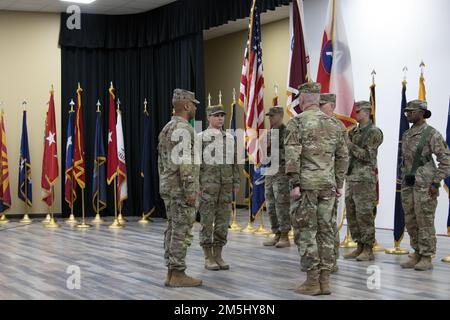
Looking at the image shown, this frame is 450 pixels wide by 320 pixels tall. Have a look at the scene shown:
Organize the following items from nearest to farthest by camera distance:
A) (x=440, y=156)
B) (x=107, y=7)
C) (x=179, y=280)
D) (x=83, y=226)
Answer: (x=179, y=280) → (x=440, y=156) → (x=83, y=226) → (x=107, y=7)

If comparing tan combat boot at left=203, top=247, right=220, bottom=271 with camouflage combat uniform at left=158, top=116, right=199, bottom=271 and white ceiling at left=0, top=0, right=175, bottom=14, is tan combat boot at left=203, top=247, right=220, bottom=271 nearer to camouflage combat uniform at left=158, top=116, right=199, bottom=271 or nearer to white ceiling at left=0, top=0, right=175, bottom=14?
camouflage combat uniform at left=158, top=116, right=199, bottom=271

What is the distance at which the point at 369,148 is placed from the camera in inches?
244

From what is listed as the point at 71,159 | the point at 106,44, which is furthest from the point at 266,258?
the point at 106,44

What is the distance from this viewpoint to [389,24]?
29.4 feet

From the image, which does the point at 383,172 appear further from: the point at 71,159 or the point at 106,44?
the point at 106,44

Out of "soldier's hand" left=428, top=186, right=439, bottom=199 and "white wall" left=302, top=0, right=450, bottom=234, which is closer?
"soldier's hand" left=428, top=186, right=439, bottom=199

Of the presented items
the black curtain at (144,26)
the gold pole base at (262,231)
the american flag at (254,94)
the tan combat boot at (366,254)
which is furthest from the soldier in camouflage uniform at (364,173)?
the black curtain at (144,26)

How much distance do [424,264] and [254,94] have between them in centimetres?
297

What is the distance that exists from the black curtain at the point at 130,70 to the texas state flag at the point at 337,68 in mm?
5422

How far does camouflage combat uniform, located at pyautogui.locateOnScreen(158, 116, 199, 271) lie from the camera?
4879mm

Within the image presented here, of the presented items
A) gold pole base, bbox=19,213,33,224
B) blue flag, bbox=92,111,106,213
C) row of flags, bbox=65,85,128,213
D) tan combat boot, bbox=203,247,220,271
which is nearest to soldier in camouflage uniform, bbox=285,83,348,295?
tan combat boot, bbox=203,247,220,271

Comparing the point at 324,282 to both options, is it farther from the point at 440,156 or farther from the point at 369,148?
the point at 369,148

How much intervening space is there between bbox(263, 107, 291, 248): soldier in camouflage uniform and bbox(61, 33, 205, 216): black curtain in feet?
14.7

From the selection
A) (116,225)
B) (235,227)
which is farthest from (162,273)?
(116,225)
